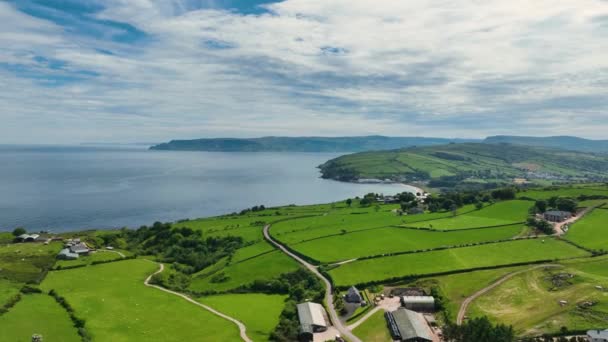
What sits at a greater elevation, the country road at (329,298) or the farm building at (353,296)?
the farm building at (353,296)

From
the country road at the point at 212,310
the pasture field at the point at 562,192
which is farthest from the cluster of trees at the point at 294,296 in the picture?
the pasture field at the point at 562,192

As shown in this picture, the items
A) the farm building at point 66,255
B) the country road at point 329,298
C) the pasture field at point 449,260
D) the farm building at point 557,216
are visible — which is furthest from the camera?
the farm building at point 557,216

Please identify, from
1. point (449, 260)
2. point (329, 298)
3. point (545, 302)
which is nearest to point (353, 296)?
point (329, 298)

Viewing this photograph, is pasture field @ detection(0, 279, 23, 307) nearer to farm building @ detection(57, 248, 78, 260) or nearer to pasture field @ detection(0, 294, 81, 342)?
pasture field @ detection(0, 294, 81, 342)

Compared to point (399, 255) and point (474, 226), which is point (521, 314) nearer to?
point (399, 255)

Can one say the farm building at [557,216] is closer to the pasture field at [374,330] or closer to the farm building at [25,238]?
the pasture field at [374,330]
